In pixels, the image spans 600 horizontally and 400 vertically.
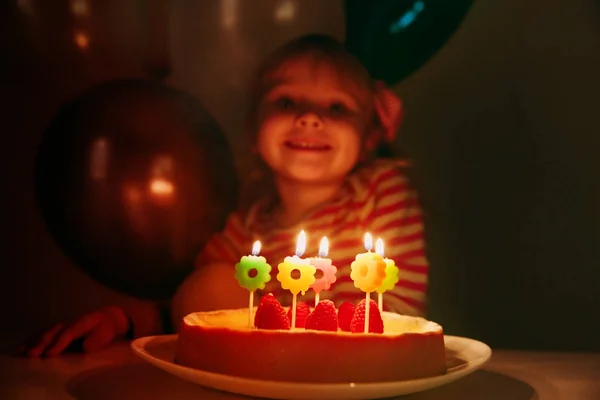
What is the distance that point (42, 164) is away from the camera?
4.80ft

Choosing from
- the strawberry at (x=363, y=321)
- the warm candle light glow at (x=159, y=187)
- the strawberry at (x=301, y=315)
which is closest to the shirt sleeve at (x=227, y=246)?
the warm candle light glow at (x=159, y=187)

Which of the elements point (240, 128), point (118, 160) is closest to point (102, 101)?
point (118, 160)

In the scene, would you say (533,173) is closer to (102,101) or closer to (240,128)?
(240,128)

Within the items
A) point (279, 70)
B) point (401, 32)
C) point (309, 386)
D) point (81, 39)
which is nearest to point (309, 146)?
point (279, 70)

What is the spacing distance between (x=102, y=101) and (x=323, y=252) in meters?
0.64

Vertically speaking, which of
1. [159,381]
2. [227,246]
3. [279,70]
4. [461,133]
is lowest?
[159,381]

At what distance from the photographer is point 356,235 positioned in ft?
4.56

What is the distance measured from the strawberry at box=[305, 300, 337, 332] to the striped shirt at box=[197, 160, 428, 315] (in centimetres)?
35

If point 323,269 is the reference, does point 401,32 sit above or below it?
above


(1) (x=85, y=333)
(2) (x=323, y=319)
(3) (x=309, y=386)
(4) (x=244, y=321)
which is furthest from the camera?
(1) (x=85, y=333)

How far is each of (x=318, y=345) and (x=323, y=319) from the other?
0.40 ft

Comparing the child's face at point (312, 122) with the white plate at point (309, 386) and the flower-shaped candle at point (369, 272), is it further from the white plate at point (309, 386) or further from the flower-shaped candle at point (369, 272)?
the white plate at point (309, 386)

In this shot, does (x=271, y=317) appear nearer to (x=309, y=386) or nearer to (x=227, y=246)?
(x=309, y=386)

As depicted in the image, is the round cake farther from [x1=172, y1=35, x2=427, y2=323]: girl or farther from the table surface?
[x1=172, y1=35, x2=427, y2=323]: girl
